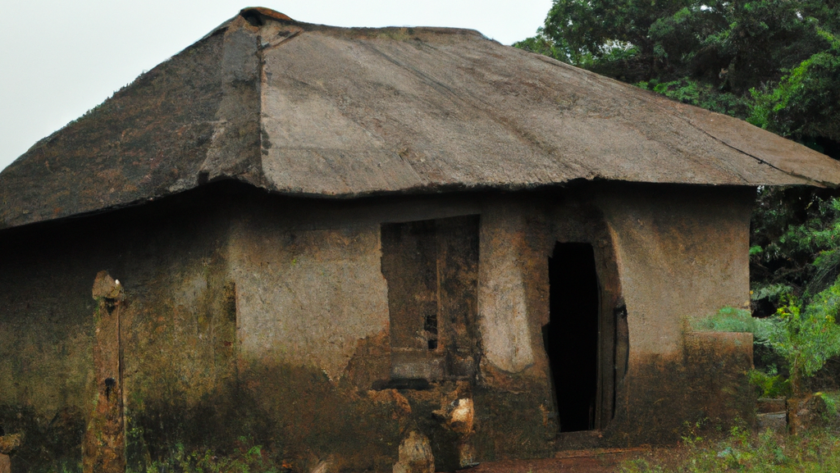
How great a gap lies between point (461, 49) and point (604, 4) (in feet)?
25.4

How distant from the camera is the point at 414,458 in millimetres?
5465

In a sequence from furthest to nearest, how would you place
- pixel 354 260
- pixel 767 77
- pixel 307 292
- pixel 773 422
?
pixel 767 77, pixel 773 422, pixel 354 260, pixel 307 292

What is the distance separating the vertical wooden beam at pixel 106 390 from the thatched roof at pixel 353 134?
39.7 inches

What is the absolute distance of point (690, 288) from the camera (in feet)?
22.4

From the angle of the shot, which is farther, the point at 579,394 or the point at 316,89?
the point at 579,394

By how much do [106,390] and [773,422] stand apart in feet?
18.2

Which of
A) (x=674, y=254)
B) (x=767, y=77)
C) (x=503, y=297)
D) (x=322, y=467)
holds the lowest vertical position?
(x=322, y=467)

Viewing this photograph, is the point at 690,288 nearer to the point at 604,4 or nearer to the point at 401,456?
the point at 401,456

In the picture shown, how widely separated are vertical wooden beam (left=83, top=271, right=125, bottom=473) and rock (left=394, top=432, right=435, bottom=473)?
5.70ft

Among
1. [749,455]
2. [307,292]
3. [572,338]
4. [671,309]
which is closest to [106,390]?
[307,292]

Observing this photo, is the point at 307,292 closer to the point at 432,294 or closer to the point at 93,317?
the point at 432,294

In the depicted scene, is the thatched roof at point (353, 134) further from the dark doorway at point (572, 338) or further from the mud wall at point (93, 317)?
the dark doorway at point (572, 338)

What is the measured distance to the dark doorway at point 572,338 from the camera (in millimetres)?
9148

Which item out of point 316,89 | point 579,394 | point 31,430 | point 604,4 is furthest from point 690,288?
point 604,4
